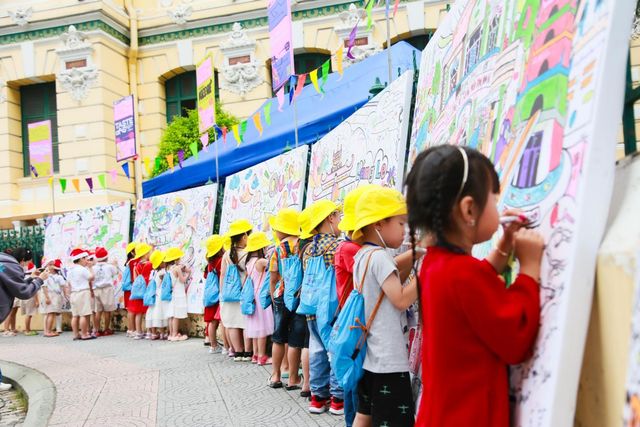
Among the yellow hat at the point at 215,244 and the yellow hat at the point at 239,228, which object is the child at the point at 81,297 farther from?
the yellow hat at the point at 239,228

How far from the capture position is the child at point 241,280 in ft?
23.2

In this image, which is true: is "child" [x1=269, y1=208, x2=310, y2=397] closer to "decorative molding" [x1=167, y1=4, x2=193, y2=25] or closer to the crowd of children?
the crowd of children

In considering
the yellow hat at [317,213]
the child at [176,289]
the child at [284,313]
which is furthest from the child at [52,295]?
the yellow hat at [317,213]

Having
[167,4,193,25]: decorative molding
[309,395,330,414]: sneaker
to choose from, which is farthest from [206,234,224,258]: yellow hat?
[167,4,193,25]: decorative molding

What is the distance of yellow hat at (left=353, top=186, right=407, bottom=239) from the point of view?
2.84 meters

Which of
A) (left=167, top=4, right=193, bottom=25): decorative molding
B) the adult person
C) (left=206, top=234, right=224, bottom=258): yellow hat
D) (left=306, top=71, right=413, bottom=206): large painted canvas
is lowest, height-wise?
the adult person

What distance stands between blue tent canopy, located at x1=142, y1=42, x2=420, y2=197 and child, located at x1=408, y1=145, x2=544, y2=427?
6287 millimetres

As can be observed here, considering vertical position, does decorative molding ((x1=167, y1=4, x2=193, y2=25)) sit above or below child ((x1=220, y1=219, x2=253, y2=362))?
above

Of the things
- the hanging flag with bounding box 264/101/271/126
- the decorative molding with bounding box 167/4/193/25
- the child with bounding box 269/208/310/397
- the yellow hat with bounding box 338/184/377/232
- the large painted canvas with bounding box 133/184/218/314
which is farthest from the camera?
the decorative molding with bounding box 167/4/193/25

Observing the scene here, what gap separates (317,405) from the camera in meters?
4.86

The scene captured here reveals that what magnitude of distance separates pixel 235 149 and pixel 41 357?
15.5 ft

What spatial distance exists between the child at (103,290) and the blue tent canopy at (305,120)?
216 centimetres

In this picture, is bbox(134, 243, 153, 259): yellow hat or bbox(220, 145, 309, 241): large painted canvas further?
bbox(134, 243, 153, 259): yellow hat

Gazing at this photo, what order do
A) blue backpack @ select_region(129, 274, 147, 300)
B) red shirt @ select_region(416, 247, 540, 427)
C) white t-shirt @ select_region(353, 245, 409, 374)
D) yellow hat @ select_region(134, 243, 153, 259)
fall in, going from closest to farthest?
red shirt @ select_region(416, 247, 540, 427), white t-shirt @ select_region(353, 245, 409, 374), blue backpack @ select_region(129, 274, 147, 300), yellow hat @ select_region(134, 243, 153, 259)
